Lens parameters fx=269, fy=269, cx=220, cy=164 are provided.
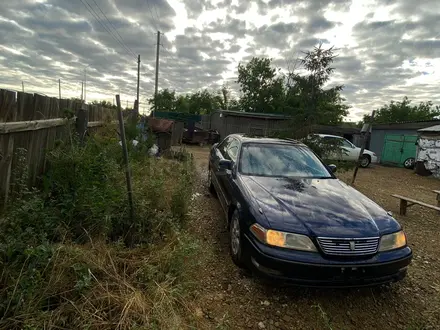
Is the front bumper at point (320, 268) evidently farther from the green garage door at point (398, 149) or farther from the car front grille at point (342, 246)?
the green garage door at point (398, 149)

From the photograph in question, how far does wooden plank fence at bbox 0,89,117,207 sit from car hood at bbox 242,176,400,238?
8.25 ft

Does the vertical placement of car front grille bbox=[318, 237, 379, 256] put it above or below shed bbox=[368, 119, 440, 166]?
below

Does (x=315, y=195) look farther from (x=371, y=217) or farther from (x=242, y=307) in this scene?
(x=242, y=307)

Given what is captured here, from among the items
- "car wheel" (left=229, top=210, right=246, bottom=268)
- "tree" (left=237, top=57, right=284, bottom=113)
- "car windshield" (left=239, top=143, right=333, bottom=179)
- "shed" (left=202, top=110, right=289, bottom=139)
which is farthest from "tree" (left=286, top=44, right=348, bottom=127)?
"tree" (left=237, top=57, right=284, bottom=113)

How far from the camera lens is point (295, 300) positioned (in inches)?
103

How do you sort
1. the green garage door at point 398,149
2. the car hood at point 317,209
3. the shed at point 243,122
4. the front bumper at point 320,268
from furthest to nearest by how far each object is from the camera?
1. the shed at point 243,122
2. the green garage door at point 398,149
3. the car hood at point 317,209
4. the front bumper at point 320,268

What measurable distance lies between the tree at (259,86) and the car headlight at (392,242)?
34.0 meters

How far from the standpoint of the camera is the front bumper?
2340mm

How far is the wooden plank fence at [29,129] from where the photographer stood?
8.53 feet

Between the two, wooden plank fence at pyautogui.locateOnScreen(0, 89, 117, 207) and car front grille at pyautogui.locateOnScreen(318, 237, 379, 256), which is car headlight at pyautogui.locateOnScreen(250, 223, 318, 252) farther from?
wooden plank fence at pyautogui.locateOnScreen(0, 89, 117, 207)

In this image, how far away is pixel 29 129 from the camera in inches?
117

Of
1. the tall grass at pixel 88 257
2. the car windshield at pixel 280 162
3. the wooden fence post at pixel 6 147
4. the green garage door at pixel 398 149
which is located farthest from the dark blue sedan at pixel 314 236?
the green garage door at pixel 398 149

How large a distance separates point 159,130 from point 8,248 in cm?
827

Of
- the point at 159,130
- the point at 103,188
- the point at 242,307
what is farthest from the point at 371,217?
the point at 159,130
